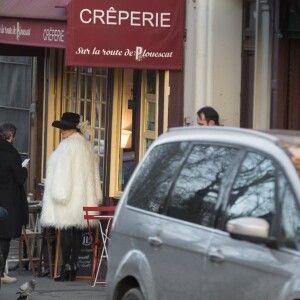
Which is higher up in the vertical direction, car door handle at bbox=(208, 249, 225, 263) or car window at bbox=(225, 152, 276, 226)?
car window at bbox=(225, 152, 276, 226)

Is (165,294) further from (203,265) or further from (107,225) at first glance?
(107,225)

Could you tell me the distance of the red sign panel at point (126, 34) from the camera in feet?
45.5

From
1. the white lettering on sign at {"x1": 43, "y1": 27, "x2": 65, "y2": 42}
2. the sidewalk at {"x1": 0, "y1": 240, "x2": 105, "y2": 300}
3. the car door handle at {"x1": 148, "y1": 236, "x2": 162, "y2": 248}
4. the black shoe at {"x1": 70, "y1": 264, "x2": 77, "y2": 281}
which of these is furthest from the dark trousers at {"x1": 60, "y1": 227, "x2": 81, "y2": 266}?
the car door handle at {"x1": 148, "y1": 236, "x2": 162, "y2": 248}

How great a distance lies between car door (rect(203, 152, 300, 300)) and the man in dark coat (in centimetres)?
699

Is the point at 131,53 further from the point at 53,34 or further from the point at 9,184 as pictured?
the point at 9,184

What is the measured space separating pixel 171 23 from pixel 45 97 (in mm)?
4311

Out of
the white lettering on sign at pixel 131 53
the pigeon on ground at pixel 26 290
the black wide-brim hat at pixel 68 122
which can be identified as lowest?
the pigeon on ground at pixel 26 290

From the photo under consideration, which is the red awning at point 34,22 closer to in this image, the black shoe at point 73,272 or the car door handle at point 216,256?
the black shoe at point 73,272

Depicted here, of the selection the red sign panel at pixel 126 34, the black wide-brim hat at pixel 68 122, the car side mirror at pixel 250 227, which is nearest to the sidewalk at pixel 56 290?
the black wide-brim hat at pixel 68 122

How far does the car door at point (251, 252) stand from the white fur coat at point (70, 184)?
7286mm

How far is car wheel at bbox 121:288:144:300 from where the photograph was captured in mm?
8534

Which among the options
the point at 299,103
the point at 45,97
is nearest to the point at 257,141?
the point at 299,103

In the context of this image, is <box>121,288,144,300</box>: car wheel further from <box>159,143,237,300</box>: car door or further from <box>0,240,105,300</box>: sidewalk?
<box>0,240,105,300</box>: sidewalk

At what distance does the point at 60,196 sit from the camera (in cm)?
1469
